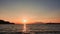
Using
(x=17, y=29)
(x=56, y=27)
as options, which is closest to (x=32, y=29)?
(x=17, y=29)

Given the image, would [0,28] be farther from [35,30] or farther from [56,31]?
[56,31]

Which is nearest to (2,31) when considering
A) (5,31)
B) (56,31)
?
(5,31)

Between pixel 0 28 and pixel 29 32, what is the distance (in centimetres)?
382

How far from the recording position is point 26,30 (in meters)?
17.5

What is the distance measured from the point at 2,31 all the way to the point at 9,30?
2.72 ft

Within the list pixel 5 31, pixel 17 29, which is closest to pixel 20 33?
pixel 17 29

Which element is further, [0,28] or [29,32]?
[0,28]

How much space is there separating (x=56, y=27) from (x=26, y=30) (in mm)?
3665

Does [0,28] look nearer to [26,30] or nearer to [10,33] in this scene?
[10,33]

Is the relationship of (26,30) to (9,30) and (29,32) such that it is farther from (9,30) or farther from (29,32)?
(9,30)

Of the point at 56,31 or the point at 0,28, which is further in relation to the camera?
the point at 0,28

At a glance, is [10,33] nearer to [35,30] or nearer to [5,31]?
[5,31]

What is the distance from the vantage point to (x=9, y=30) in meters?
17.4

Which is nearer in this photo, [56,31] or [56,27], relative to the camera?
[56,31]
